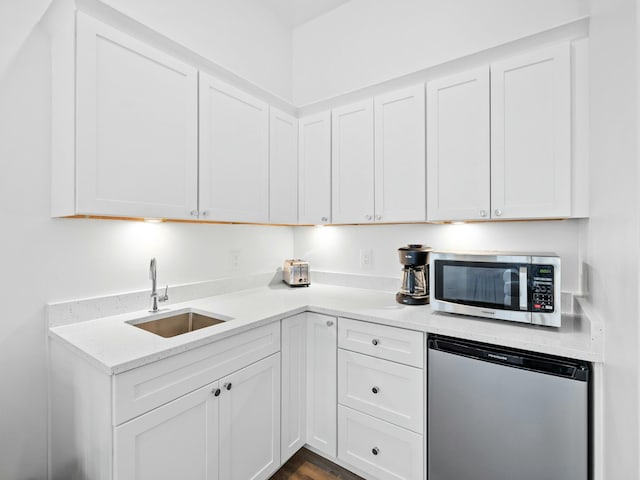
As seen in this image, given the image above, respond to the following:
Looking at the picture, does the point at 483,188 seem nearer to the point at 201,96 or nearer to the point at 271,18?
the point at 201,96

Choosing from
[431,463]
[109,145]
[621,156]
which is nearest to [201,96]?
[109,145]

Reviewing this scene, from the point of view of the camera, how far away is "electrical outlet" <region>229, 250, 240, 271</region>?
7.34 feet

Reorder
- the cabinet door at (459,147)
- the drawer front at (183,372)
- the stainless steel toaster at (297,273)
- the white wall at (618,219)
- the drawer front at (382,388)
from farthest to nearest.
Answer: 1. the stainless steel toaster at (297,273)
2. the cabinet door at (459,147)
3. the drawer front at (382,388)
4. the drawer front at (183,372)
5. the white wall at (618,219)

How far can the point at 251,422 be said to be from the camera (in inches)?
59.6

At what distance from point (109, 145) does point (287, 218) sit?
1.17 m

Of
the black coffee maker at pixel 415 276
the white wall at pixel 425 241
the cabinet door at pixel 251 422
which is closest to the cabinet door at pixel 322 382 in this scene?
the cabinet door at pixel 251 422

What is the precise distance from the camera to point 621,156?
34.4 inches

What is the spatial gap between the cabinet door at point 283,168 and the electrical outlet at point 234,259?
39 centimetres

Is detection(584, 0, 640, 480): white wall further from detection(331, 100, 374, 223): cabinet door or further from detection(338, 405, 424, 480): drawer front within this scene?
detection(331, 100, 374, 223): cabinet door

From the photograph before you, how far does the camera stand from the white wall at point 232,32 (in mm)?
1791

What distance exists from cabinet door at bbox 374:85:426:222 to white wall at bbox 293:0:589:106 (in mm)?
294

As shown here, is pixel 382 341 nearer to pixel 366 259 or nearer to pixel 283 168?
pixel 366 259

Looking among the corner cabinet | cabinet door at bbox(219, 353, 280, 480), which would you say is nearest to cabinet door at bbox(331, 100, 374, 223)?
the corner cabinet

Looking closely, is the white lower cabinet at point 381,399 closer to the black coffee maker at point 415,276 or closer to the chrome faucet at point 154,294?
the black coffee maker at point 415,276
